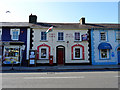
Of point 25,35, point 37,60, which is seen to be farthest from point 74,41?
point 25,35

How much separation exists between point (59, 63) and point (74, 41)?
12.9ft

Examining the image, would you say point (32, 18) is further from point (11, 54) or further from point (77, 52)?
point (77, 52)

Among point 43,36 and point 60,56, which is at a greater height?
point 43,36

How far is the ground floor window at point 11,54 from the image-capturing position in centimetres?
1545

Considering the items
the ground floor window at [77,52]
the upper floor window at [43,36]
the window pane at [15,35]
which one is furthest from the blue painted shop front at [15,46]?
the ground floor window at [77,52]

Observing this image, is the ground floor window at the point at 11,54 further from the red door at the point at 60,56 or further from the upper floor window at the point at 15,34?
the red door at the point at 60,56

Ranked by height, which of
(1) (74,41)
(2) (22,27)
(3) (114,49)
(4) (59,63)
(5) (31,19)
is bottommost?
(4) (59,63)

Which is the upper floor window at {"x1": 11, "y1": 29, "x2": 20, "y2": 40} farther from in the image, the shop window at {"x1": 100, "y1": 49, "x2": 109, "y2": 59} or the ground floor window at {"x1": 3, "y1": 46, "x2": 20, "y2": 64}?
the shop window at {"x1": 100, "y1": 49, "x2": 109, "y2": 59}

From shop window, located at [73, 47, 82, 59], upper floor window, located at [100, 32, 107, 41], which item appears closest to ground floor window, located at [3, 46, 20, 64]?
shop window, located at [73, 47, 82, 59]

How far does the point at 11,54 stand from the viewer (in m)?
15.6

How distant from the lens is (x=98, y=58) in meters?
16.2

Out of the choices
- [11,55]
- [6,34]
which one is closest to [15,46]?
[11,55]

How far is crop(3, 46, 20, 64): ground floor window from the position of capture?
1545 centimetres

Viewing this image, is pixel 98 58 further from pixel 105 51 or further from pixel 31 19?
pixel 31 19
